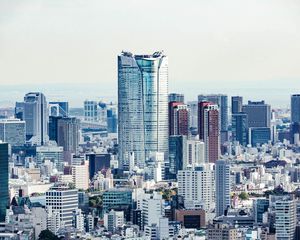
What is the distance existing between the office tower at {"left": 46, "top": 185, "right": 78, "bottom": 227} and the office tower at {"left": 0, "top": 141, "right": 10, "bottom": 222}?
547 mm

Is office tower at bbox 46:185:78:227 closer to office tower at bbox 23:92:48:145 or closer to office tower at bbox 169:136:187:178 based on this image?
office tower at bbox 169:136:187:178

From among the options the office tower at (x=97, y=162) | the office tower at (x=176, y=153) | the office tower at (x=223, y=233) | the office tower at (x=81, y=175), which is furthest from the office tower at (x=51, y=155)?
the office tower at (x=223, y=233)

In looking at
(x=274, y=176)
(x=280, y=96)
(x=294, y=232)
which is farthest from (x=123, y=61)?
(x=294, y=232)

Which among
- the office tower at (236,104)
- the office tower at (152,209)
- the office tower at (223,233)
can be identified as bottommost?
the office tower at (223,233)

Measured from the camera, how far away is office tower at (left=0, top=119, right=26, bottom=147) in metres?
31.6

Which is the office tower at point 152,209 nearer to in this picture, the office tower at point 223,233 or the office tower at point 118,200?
the office tower at point 118,200

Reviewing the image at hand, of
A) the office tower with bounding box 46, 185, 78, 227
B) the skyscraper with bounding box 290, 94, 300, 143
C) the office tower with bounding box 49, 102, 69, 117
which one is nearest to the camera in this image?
the office tower with bounding box 46, 185, 78, 227

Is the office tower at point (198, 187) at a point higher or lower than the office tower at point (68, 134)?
lower

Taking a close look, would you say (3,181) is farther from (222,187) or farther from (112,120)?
(112,120)

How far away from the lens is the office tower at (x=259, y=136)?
34784mm

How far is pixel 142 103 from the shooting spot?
33750mm

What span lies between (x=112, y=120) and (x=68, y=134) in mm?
2396

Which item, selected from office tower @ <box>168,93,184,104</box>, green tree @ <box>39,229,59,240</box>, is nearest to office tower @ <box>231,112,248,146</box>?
office tower @ <box>168,93,184,104</box>

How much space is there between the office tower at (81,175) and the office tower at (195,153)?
65.4 inches
